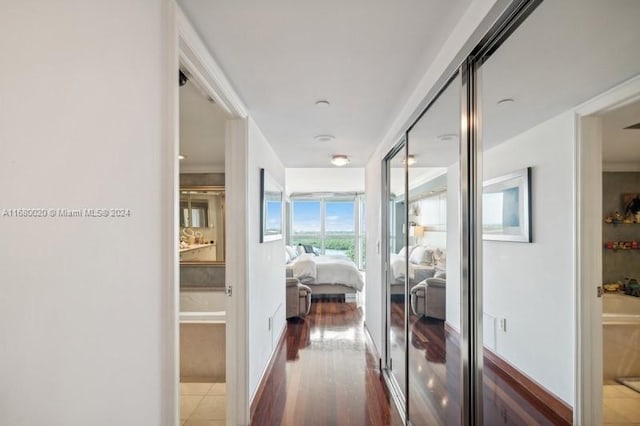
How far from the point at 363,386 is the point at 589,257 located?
101 inches

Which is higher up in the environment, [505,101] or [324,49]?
[324,49]

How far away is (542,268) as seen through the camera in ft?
3.03

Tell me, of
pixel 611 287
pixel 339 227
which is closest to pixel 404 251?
pixel 611 287

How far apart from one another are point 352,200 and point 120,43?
28.5 ft

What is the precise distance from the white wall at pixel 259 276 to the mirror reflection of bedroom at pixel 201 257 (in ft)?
1.20

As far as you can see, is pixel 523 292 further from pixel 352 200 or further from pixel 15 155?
pixel 352 200

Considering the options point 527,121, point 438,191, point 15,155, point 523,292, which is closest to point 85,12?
point 15,155

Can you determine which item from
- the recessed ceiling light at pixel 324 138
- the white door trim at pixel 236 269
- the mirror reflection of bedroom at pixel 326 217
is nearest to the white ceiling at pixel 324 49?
the white door trim at pixel 236 269

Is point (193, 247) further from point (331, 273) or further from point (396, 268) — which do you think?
point (331, 273)

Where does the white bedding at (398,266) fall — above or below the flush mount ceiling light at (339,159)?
below

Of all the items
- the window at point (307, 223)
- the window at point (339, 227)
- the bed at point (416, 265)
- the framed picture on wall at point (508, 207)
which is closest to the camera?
the framed picture on wall at point (508, 207)

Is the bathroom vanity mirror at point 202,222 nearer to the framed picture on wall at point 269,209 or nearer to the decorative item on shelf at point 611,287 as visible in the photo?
the framed picture on wall at point 269,209

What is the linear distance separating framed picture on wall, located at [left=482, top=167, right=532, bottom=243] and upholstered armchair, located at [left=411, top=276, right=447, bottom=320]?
0.60 m

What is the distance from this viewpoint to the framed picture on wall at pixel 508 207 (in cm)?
99
